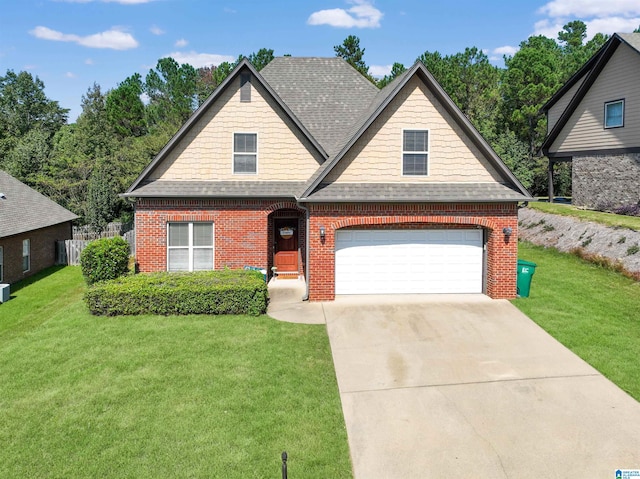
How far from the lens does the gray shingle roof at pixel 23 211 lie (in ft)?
61.0

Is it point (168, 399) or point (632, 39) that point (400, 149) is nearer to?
point (168, 399)

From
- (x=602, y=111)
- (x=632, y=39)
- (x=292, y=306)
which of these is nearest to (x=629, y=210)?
(x=602, y=111)

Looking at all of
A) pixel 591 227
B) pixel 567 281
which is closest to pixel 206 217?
pixel 567 281

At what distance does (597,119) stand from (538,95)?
42.8ft

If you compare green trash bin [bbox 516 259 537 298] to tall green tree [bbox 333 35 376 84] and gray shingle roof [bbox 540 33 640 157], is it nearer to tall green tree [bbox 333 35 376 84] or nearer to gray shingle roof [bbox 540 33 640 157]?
gray shingle roof [bbox 540 33 640 157]

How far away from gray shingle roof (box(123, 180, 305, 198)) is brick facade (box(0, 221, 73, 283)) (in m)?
6.68

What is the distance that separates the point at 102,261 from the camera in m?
13.7

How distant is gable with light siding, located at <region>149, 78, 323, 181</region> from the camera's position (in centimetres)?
1614

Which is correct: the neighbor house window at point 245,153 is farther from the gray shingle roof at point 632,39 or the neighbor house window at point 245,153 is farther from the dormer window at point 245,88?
the gray shingle roof at point 632,39

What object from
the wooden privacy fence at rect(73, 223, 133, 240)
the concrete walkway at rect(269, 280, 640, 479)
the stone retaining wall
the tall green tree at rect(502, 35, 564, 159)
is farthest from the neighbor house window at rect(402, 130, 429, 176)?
the tall green tree at rect(502, 35, 564, 159)

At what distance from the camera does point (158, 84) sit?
232ft

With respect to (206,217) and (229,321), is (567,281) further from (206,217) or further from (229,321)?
(206,217)

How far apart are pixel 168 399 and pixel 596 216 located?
68.3 ft

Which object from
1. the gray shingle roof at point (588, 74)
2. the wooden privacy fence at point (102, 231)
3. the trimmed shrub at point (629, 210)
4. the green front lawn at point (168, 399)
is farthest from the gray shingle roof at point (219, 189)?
the gray shingle roof at point (588, 74)
